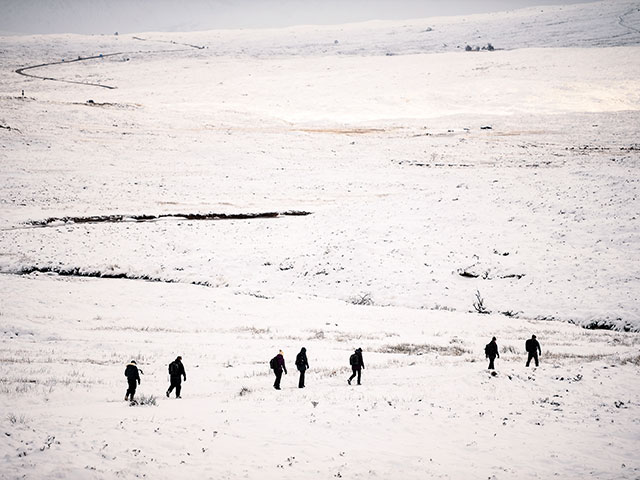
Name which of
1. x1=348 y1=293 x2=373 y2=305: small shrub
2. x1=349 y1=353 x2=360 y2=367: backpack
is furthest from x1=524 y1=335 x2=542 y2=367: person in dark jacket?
x1=348 y1=293 x2=373 y2=305: small shrub

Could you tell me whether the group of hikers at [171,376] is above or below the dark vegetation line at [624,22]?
below

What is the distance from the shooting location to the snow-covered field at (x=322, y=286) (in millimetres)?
11070

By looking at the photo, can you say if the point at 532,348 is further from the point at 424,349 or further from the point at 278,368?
the point at 278,368

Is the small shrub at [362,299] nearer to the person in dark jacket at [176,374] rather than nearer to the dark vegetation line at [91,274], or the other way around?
the dark vegetation line at [91,274]

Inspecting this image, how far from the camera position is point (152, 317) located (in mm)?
22094

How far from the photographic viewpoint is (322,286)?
27.2 m

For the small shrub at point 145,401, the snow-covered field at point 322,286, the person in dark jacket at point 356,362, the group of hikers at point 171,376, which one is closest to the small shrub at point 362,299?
the snow-covered field at point 322,286

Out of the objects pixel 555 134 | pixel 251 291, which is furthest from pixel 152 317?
pixel 555 134

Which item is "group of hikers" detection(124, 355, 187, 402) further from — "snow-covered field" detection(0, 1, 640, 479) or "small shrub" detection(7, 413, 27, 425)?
"small shrub" detection(7, 413, 27, 425)

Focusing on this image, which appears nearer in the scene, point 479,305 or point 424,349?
point 424,349

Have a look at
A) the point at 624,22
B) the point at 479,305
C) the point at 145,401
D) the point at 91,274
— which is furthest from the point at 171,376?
the point at 624,22

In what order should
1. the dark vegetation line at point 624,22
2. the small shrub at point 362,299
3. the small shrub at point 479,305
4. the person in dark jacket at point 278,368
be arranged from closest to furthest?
the person in dark jacket at point 278,368, the small shrub at point 479,305, the small shrub at point 362,299, the dark vegetation line at point 624,22

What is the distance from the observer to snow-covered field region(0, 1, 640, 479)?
1107cm

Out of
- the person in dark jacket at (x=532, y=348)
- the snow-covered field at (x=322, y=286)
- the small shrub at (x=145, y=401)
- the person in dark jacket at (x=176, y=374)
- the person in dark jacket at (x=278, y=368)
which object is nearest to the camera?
the snow-covered field at (x=322, y=286)
